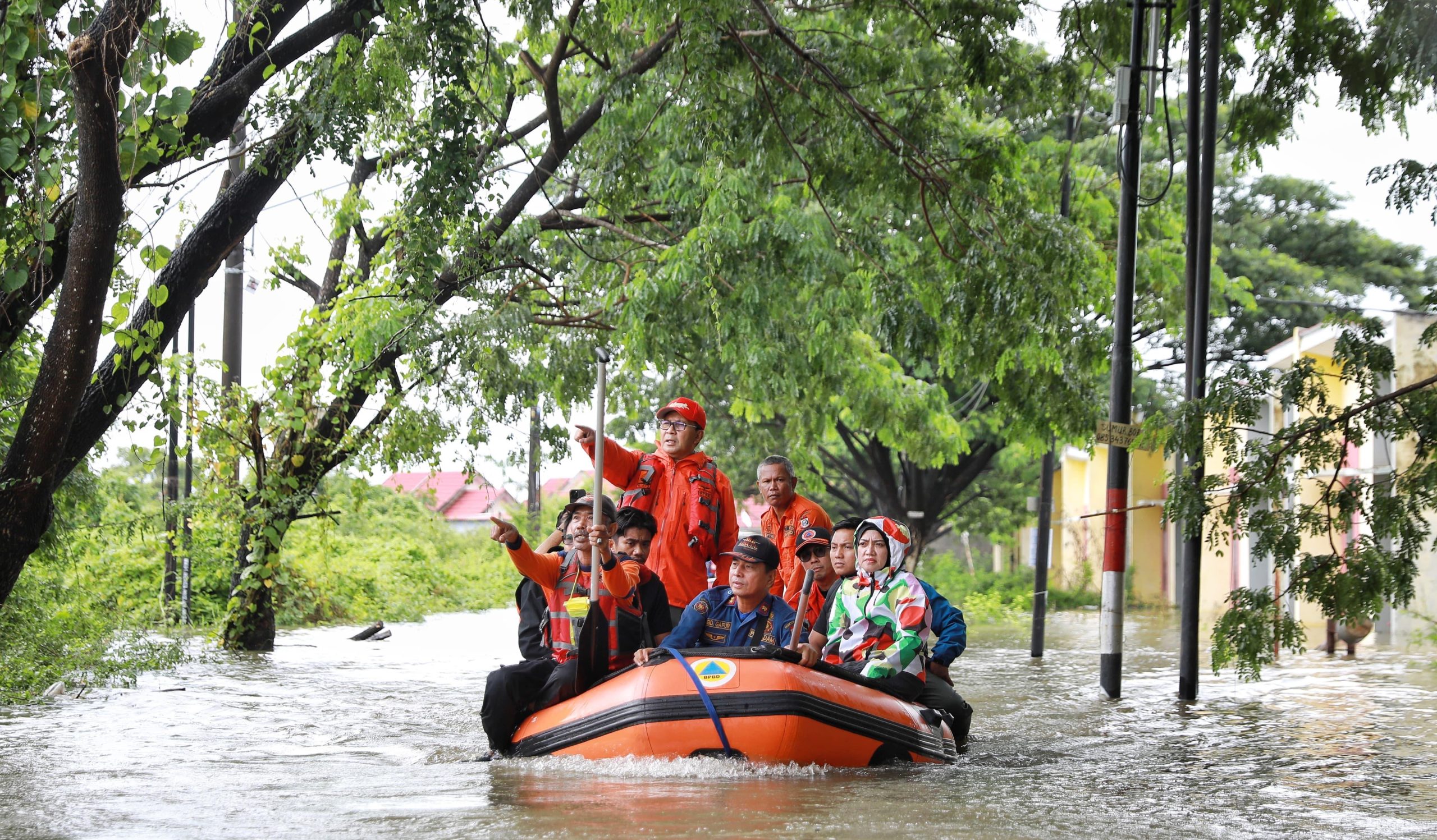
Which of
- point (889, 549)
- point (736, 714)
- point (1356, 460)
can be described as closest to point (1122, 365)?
point (889, 549)

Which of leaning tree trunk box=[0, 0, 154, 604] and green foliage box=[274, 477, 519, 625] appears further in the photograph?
green foliage box=[274, 477, 519, 625]

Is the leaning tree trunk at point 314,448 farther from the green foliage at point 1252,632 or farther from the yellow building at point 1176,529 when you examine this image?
the green foliage at point 1252,632

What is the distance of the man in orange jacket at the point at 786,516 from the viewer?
365 inches

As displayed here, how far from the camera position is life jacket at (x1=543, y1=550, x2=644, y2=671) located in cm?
805

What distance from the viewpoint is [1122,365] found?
11.2 m

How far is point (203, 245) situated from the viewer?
8.40m

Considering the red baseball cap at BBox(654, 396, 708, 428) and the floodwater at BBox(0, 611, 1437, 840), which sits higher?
the red baseball cap at BBox(654, 396, 708, 428)

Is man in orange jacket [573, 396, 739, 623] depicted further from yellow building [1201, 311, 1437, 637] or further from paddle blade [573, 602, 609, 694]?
yellow building [1201, 311, 1437, 637]

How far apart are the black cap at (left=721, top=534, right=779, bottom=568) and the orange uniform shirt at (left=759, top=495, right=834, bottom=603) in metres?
1.11

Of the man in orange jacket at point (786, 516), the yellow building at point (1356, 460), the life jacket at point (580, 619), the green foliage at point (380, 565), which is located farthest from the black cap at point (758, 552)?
the yellow building at point (1356, 460)

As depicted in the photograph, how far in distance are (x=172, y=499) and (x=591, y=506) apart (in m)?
13.2

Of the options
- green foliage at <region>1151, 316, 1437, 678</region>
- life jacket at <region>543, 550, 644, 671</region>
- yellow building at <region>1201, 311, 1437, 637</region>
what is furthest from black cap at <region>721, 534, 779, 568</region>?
yellow building at <region>1201, 311, 1437, 637</region>

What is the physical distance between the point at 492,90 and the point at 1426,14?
7.66m

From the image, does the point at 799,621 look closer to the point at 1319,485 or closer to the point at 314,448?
the point at 1319,485
